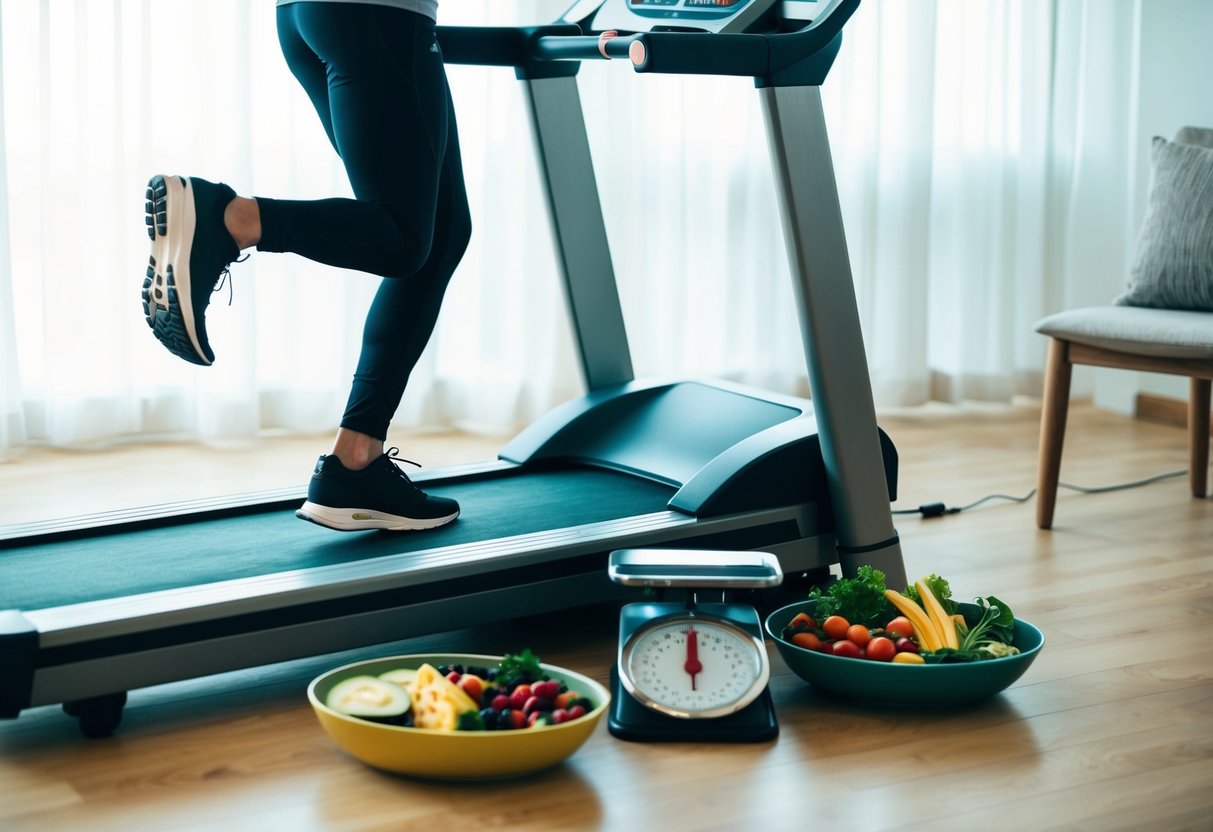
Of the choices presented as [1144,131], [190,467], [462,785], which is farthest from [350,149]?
[1144,131]

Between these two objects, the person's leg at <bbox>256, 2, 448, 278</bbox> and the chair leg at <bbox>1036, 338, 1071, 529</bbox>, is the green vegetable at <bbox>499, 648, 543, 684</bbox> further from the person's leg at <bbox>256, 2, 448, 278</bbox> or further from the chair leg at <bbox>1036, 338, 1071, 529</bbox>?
the chair leg at <bbox>1036, 338, 1071, 529</bbox>

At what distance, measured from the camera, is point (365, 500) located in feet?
7.09

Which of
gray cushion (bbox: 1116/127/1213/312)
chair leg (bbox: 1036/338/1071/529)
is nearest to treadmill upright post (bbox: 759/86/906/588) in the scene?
chair leg (bbox: 1036/338/1071/529)

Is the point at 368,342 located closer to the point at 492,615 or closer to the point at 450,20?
the point at 492,615

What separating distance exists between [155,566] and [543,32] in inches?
47.7

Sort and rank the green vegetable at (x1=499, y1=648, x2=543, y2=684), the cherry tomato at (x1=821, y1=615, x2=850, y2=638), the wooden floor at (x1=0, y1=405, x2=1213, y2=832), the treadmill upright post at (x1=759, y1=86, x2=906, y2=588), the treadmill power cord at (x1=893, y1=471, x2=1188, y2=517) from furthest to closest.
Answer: the treadmill power cord at (x1=893, y1=471, x2=1188, y2=517) → the treadmill upright post at (x1=759, y1=86, x2=906, y2=588) → the cherry tomato at (x1=821, y1=615, x2=850, y2=638) → the green vegetable at (x1=499, y1=648, x2=543, y2=684) → the wooden floor at (x1=0, y1=405, x2=1213, y2=832)

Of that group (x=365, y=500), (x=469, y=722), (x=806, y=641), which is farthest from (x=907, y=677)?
(x=365, y=500)

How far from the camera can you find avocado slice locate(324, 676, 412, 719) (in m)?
1.66

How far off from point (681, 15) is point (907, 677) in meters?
1.16

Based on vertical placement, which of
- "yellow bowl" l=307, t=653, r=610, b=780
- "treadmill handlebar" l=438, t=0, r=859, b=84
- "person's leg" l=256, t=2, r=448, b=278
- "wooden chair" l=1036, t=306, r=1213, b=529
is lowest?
"yellow bowl" l=307, t=653, r=610, b=780

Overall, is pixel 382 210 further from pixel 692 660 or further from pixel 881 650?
pixel 881 650

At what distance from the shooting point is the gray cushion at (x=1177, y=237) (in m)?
2.94

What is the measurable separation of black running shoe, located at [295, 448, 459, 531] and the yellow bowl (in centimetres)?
48

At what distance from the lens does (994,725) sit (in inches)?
73.7
